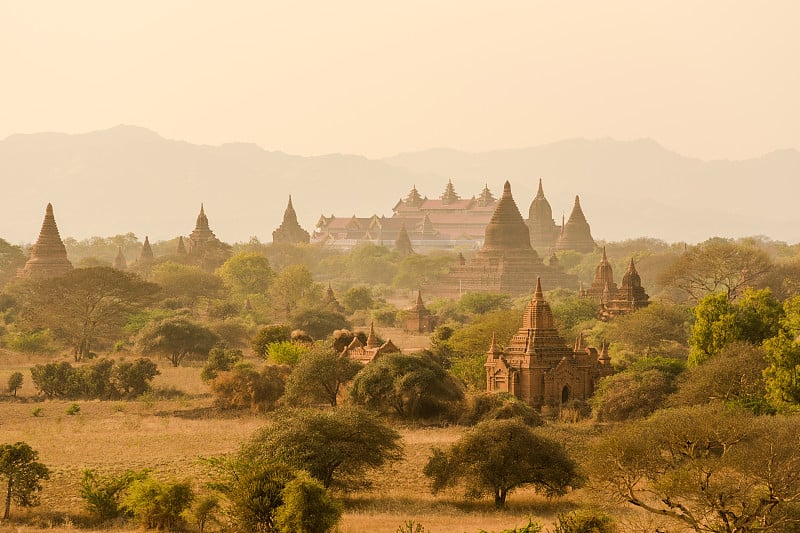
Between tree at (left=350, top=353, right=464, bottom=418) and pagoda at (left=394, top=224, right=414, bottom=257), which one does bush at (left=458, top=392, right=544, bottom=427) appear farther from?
pagoda at (left=394, top=224, right=414, bottom=257)

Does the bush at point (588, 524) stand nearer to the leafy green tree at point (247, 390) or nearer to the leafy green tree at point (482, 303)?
the leafy green tree at point (247, 390)

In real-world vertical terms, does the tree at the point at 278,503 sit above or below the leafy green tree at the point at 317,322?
below

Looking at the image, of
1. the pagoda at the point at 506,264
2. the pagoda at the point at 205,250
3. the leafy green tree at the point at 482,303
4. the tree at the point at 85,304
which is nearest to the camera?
the tree at the point at 85,304

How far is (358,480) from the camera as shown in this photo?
3419cm

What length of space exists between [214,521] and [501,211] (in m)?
84.3

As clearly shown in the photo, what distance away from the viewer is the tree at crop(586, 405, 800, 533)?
1017 inches

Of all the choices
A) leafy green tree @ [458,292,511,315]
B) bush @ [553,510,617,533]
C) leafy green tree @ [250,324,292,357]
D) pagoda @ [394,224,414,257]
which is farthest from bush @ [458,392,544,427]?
pagoda @ [394,224,414,257]

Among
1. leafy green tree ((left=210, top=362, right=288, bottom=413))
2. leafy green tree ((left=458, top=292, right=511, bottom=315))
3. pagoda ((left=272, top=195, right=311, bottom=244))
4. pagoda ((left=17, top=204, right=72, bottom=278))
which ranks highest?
pagoda ((left=272, top=195, right=311, bottom=244))

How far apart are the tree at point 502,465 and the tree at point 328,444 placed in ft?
5.36

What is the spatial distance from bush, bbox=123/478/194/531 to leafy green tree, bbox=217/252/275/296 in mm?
69287

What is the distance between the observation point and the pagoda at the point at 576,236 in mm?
141875

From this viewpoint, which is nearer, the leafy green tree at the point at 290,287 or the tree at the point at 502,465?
the tree at the point at 502,465

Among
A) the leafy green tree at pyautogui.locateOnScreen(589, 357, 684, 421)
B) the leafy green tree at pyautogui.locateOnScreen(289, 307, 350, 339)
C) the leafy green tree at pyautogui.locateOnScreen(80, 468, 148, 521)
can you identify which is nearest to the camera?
the leafy green tree at pyautogui.locateOnScreen(80, 468, 148, 521)

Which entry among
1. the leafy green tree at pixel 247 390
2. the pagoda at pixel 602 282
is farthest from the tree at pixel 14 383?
the pagoda at pixel 602 282
